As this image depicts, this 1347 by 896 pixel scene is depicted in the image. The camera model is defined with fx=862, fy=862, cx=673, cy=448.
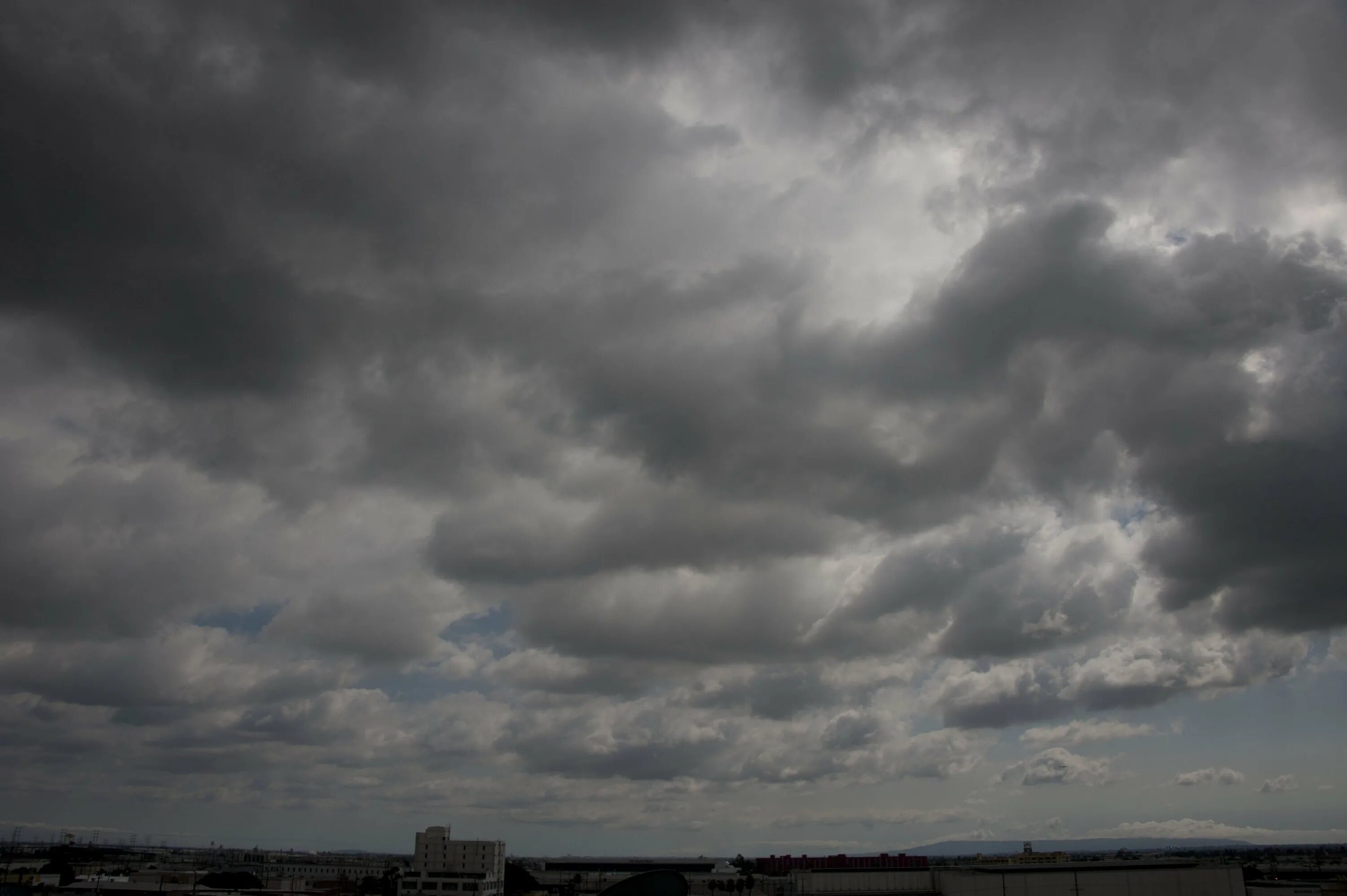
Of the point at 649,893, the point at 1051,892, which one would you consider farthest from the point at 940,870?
the point at 649,893

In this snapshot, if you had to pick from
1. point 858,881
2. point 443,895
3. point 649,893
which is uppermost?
point 649,893

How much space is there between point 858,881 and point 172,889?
483 ft

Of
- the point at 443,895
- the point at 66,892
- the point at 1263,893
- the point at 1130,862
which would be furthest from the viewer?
the point at 443,895

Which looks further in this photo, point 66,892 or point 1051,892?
point 66,892

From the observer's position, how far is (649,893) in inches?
3236

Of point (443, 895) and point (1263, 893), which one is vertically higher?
point (1263, 893)

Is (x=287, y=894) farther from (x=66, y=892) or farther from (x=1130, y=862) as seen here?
(x=1130, y=862)

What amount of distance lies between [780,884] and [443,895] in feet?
251

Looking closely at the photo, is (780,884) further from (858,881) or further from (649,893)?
(649,893)

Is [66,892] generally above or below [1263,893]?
below

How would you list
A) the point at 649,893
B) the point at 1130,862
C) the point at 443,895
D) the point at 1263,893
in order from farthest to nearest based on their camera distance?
the point at 443,895 < the point at 1130,862 < the point at 1263,893 < the point at 649,893

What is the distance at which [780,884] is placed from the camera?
7721 inches

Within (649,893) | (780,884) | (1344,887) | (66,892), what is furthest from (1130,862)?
(66,892)

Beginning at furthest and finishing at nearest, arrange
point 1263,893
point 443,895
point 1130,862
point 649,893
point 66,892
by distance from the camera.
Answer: point 443,895 → point 66,892 → point 1130,862 → point 1263,893 → point 649,893
